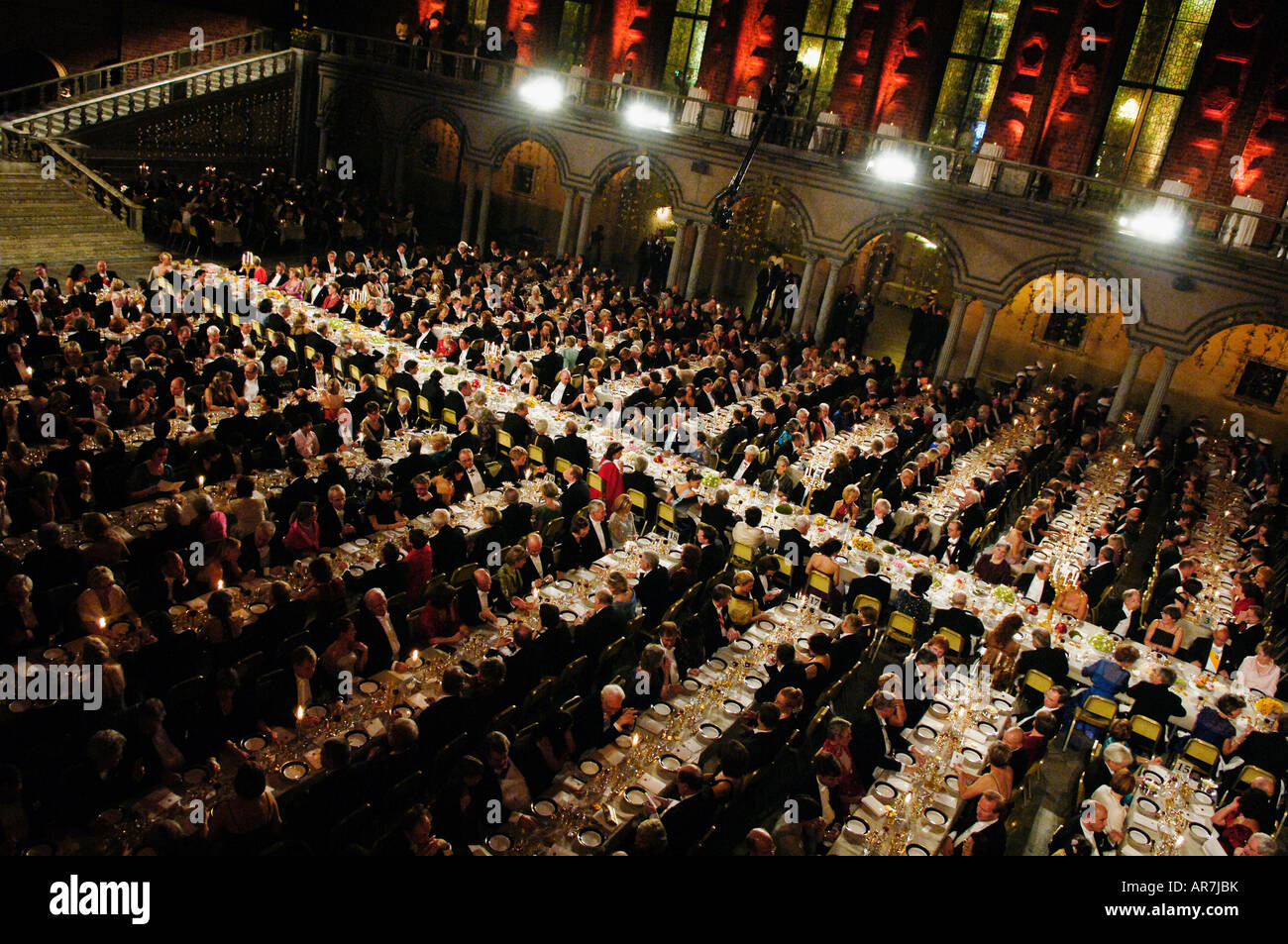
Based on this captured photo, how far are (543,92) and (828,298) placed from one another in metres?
11.1

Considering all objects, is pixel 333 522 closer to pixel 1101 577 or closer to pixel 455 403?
pixel 455 403

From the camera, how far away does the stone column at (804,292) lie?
24.6 meters

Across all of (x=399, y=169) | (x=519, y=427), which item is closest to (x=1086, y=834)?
(x=519, y=427)

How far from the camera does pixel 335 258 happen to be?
21.4 m

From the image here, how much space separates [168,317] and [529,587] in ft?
33.8

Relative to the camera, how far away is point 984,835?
6.73 metres

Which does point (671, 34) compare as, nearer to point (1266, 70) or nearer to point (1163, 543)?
point (1266, 70)

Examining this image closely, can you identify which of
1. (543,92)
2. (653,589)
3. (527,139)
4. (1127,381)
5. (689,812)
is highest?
(543,92)

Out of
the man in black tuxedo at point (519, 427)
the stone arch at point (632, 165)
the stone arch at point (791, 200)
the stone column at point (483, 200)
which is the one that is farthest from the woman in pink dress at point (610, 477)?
the stone column at point (483, 200)

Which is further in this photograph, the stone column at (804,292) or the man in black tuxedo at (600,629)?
the stone column at (804,292)

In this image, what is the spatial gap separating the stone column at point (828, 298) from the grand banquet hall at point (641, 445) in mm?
193

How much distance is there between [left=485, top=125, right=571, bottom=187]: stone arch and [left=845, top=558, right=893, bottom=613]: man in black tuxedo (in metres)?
20.6

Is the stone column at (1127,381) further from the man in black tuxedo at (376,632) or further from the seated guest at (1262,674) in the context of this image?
the man in black tuxedo at (376,632)

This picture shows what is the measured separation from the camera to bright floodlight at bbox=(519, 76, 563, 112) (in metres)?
27.2
